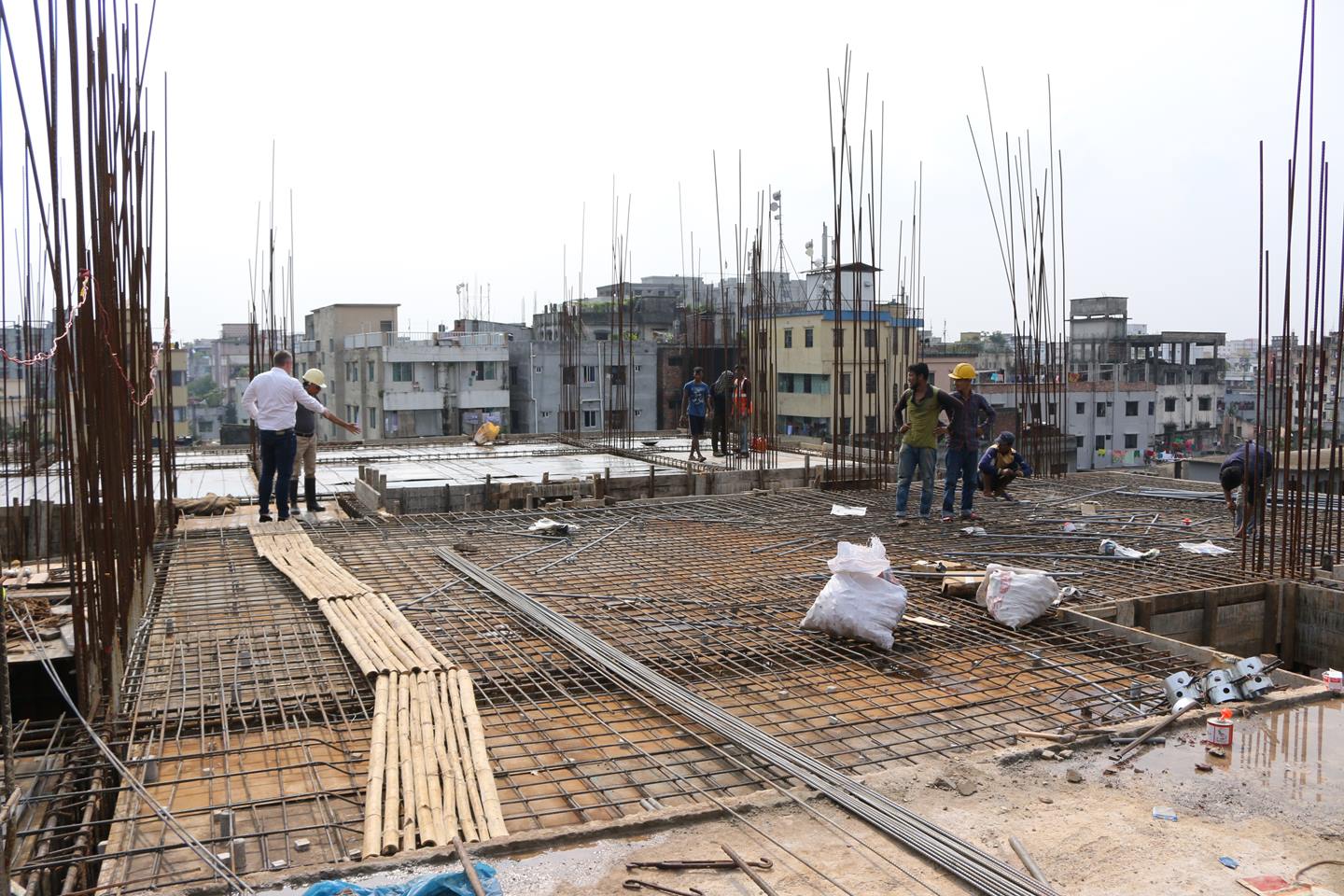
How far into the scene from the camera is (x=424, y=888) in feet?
8.34

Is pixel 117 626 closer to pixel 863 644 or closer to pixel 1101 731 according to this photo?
pixel 863 644

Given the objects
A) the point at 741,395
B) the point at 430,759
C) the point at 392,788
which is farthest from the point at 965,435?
the point at 392,788

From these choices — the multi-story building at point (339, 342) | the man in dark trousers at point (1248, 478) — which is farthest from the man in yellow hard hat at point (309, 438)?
the multi-story building at point (339, 342)

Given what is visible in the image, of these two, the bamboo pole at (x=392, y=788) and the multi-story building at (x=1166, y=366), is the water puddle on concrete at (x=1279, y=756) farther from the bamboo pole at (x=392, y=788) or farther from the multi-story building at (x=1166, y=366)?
the multi-story building at (x=1166, y=366)

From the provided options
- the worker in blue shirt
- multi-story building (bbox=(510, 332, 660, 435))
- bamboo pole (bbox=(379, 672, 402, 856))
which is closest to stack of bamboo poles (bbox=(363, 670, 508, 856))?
bamboo pole (bbox=(379, 672, 402, 856))

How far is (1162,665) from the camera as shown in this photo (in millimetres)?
4773

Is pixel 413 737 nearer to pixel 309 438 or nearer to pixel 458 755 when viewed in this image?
pixel 458 755

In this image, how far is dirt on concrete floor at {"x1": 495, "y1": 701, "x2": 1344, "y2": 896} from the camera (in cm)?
282

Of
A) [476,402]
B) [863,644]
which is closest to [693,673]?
[863,644]

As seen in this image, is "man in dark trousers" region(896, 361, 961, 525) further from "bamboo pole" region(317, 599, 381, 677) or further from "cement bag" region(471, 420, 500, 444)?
"cement bag" region(471, 420, 500, 444)

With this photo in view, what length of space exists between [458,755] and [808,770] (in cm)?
118

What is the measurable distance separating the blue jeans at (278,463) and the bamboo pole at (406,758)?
13.6 ft

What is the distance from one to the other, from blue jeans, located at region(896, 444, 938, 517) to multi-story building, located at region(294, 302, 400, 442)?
32900 mm

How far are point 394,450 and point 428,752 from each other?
38.5 feet
